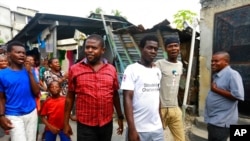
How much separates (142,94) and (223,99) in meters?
1.10

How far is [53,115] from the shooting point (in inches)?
138

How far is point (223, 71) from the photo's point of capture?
3059mm

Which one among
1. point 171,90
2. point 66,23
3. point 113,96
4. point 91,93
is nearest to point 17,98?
point 91,93

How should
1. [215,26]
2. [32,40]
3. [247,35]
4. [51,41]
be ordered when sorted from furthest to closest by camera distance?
[32,40] < [51,41] < [215,26] < [247,35]

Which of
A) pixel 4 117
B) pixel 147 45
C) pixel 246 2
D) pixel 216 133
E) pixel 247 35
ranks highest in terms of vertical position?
pixel 246 2

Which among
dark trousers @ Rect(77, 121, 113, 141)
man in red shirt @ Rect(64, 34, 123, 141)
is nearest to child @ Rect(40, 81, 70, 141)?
man in red shirt @ Rect(64, 34, 123, 141)

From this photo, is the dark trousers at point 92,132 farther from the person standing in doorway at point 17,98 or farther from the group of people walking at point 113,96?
the person standing in doorway at point 17,98

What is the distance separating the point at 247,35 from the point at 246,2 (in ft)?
2.01

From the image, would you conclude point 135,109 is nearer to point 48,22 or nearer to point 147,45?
point 147,45

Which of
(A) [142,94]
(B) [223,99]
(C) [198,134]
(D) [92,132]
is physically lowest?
(C) [198,134]

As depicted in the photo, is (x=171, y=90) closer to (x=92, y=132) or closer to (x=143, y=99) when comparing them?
(x=143, y=99)

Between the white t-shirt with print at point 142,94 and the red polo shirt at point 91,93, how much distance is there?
0.21 metres

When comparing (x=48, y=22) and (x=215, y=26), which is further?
(x=48, y=22)

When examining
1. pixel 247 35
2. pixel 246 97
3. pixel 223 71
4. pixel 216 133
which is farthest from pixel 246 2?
pixel 216 133
